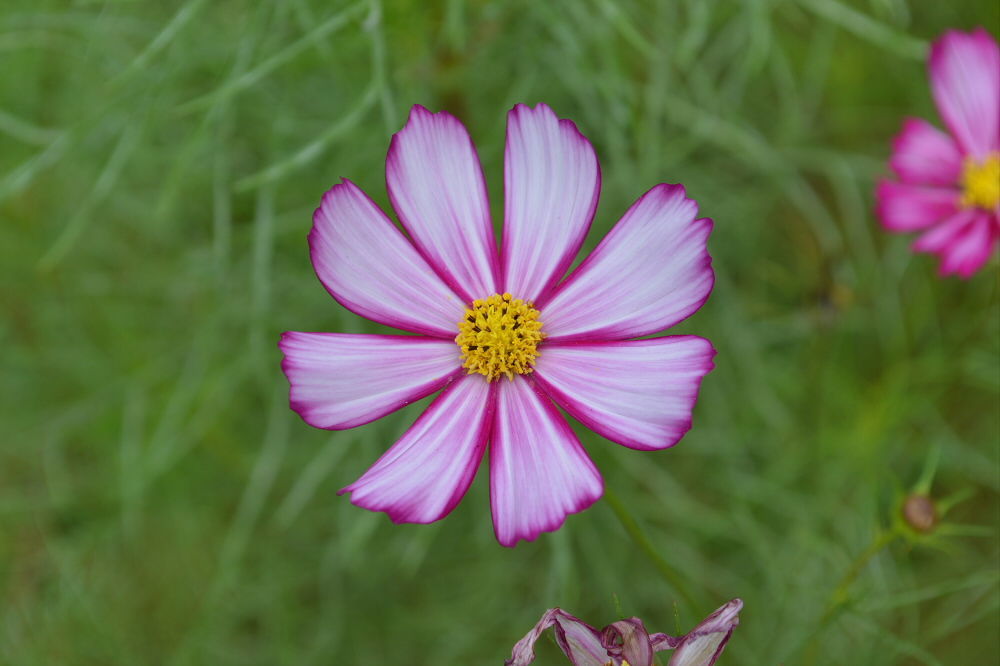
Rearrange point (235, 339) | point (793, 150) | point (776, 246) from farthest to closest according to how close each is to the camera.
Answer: point (776, 246)
point (793, 150)
point (235, 339)

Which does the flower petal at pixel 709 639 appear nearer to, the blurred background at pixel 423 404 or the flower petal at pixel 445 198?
the flower petal at pixel 445 198

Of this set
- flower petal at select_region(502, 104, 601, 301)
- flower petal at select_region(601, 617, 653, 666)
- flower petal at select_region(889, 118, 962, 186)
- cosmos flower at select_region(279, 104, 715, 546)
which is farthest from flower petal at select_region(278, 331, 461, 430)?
flower petal at select_region(889, 118, 962, 186)

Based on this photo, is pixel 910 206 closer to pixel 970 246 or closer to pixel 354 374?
pixel 970 246

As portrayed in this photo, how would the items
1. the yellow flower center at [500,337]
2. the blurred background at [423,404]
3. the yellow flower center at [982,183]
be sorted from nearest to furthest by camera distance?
the yellow flower center at [500,337] < the yellow flower center at [982,183] < the blurred background at [423,404]

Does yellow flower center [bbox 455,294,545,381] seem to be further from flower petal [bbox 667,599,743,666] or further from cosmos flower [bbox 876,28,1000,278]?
cosmos flower [bbox 876,28,1000,278]

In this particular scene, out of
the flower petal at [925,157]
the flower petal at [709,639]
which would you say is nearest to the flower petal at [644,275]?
the flower petal at [709,639]

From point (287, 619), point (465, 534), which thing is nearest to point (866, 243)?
point (465, 534)

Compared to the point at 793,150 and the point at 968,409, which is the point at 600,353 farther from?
the point at 968,409
